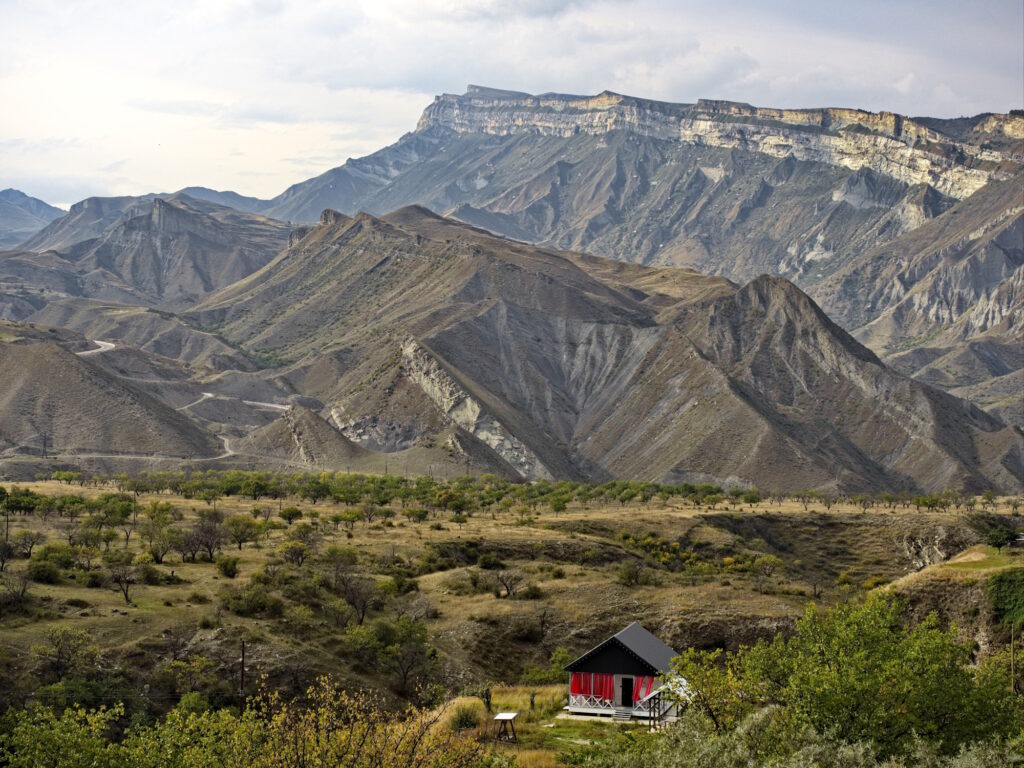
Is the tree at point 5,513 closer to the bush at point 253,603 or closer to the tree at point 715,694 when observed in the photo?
the bush at point 253,603

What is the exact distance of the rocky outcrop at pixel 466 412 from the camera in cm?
16888

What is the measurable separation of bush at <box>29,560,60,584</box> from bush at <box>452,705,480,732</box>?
31049 mm

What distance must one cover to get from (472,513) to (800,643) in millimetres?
79308

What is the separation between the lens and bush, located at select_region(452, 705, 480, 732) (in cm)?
4372

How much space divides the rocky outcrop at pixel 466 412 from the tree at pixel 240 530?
82755mm

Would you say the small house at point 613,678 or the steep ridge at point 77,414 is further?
the steep ridge at point 77,414

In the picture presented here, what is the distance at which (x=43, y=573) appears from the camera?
65125 millimetres

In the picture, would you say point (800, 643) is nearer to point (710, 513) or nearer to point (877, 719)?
point (877, 719)

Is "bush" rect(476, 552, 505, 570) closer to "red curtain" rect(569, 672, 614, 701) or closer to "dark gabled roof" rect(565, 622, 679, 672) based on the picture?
"dark gabled roof" rect(565, 622, 679, 672)

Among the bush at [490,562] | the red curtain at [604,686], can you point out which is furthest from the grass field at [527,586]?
the red curtain at [604,686]

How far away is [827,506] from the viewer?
132000mm

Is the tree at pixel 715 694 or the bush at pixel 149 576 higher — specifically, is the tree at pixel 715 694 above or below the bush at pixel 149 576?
above

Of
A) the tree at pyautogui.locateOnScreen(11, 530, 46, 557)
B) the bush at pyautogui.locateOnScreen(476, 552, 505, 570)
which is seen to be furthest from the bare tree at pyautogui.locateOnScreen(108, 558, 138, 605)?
the bush at pyautogui.locateOnScreen(476, 552, 505, 570)

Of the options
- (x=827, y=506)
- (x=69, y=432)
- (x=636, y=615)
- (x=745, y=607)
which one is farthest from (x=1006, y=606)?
(x=69, y=432)
